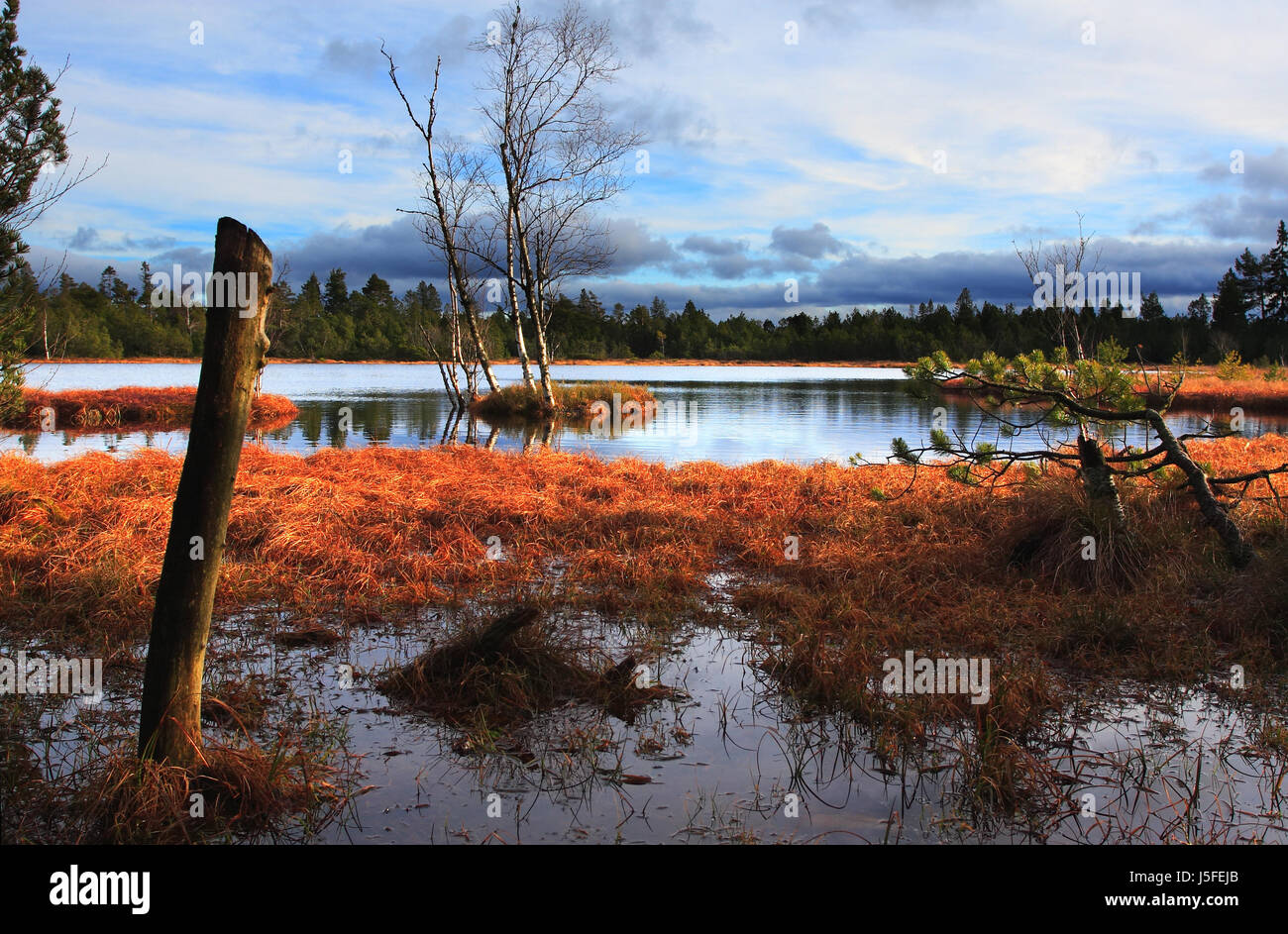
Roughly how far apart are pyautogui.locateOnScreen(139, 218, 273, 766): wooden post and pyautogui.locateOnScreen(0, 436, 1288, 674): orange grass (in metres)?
2.60

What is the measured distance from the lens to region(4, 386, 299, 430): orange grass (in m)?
26.8

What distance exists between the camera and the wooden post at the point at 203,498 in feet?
12.0

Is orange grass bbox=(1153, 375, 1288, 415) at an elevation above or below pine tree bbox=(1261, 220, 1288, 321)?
below

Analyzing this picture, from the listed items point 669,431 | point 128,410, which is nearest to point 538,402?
point 669,431

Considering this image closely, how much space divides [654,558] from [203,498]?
5188 mm

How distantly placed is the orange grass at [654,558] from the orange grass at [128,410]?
17.6m

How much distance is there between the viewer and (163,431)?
25.1m

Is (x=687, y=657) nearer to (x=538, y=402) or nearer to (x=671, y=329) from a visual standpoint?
(x=538, y=402)

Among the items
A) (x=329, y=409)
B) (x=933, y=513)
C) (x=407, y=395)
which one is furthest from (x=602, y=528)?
(x=407, y=395)

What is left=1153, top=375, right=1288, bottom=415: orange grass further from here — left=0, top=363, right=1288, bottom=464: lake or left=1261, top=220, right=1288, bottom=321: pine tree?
left=1261, top=220, right=1288, bottom=321: pine tree

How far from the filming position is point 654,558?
27.6 ft

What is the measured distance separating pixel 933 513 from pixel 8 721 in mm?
9012

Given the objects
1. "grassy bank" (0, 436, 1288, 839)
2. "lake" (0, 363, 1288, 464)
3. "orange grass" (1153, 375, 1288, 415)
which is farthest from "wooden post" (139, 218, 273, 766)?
"orange grass" (1153, 375, 1288, 415)

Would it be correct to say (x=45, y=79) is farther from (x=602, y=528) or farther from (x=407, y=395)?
(x=407, y=395)
